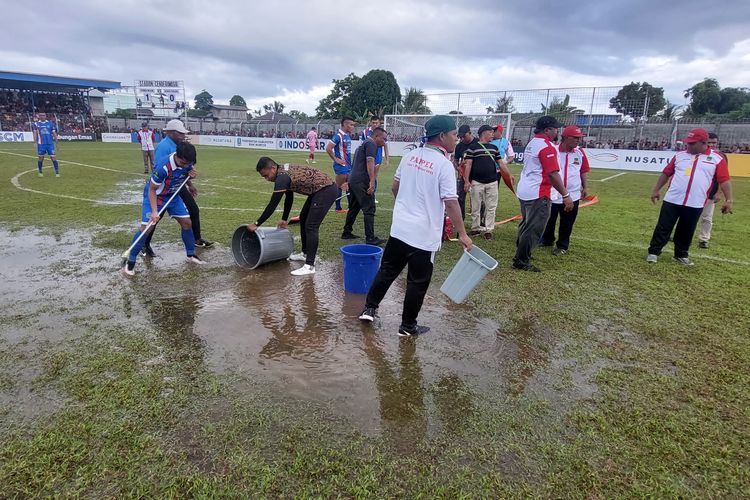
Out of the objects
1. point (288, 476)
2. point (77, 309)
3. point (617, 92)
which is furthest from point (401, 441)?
point (617, 92)

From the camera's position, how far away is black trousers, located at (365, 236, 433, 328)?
12.6 ft

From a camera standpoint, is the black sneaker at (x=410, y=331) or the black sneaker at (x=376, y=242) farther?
the black sneaker at (x=376, y=242)

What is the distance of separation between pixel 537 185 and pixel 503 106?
18.8m

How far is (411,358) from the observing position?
3734mm

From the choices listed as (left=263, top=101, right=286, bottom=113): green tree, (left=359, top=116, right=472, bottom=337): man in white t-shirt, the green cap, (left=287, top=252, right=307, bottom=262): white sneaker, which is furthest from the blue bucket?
(left=263, top=101, right=286, bottom=113): green tree

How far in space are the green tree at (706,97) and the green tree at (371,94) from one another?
35564mm

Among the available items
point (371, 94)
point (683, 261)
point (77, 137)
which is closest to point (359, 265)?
point (683, 261)

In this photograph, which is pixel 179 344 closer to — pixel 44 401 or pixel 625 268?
pixel 44 401

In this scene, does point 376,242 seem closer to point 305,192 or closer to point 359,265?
point 305,192

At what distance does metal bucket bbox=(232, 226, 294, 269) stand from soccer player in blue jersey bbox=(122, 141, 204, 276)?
764 mm

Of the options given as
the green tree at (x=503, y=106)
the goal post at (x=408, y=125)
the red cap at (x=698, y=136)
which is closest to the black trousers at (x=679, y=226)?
the red cap at (x=698, y=136)

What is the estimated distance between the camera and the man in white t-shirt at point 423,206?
3.62 meters

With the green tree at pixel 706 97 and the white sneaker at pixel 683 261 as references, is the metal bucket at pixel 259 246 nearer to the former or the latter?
the white sneaker at pixel 683 261

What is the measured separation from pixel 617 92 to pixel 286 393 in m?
24.5
